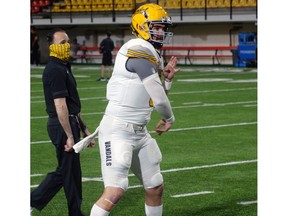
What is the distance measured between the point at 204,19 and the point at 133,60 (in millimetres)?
28037

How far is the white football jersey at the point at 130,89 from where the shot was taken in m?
5.54

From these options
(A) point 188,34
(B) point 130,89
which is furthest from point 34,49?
(B) point 130,89

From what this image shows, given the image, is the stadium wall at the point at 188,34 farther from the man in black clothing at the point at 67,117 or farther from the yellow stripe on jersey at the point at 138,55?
the yellow stripe on jersey at the point at 138,55

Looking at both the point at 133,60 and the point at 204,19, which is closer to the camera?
the point at 133,60

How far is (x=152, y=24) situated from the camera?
569 centimetres

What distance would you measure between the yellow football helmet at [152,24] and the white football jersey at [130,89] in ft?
0.28

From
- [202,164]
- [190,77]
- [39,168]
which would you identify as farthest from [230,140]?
[190,77]

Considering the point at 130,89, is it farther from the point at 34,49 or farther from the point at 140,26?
the point at 34,49

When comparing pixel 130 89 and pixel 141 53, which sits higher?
pixel 141 53

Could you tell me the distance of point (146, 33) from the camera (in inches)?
225

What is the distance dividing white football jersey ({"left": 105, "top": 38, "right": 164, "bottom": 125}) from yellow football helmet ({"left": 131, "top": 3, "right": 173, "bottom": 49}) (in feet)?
0.28

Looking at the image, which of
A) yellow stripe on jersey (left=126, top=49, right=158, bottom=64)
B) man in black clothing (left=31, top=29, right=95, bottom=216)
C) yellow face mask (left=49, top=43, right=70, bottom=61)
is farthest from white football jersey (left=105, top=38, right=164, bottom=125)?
yellow face mask (left=49, top=43, right=70, bottom=61)

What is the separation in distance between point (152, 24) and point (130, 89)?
18.7 inches
